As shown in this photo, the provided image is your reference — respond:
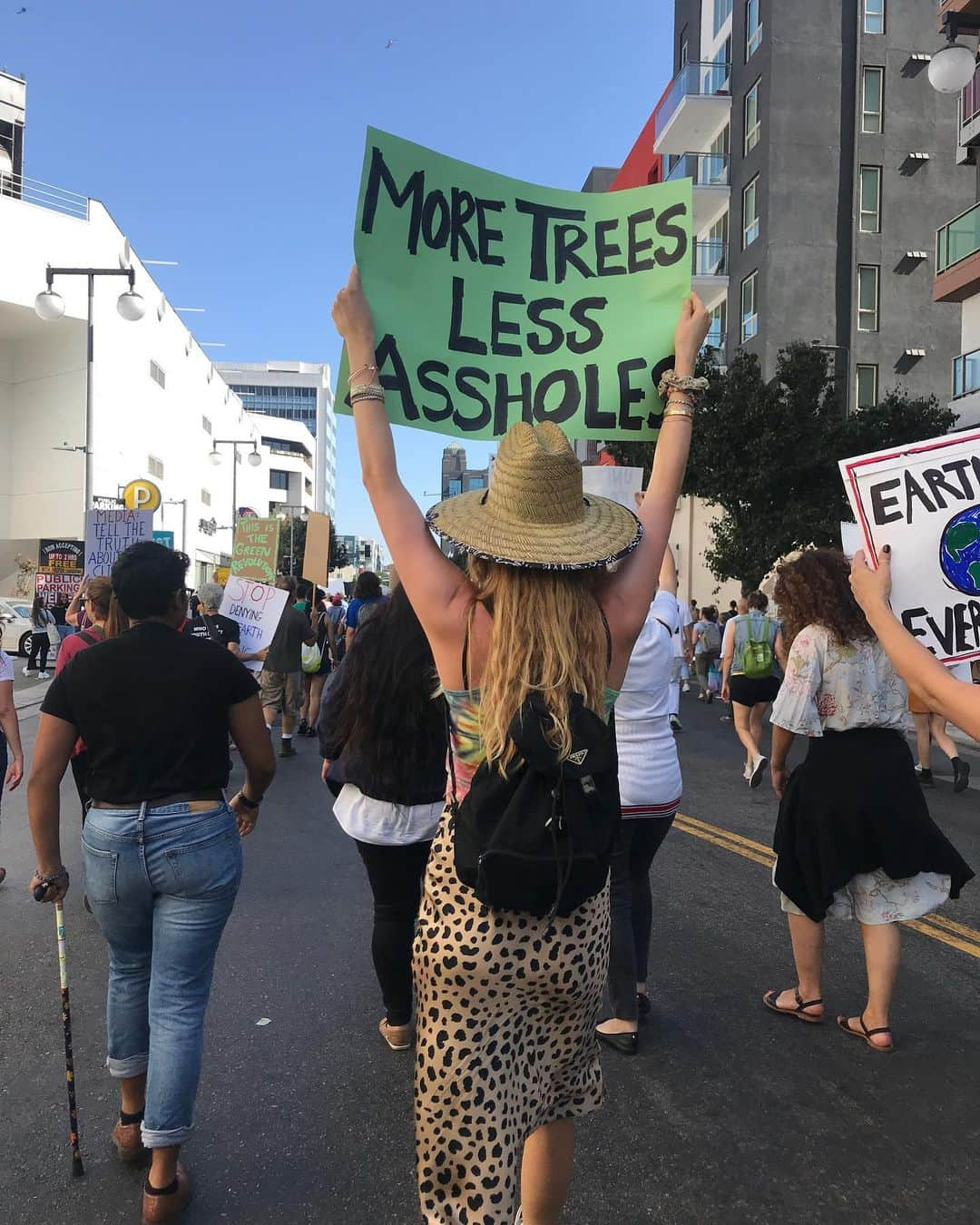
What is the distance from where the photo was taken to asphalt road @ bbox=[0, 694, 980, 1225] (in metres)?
2.80

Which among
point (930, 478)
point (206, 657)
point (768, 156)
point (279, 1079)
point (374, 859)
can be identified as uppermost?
point (768, 156)

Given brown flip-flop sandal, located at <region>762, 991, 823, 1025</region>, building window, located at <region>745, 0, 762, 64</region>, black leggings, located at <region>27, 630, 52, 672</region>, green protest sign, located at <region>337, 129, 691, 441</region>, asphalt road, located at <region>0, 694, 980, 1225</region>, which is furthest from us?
building window, located at <region>745, 0, 762, 64</region>

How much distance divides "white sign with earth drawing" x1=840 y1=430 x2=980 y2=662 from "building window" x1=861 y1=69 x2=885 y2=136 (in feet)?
99.9

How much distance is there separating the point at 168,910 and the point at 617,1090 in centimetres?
175

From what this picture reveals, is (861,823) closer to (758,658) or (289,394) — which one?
(758,658)

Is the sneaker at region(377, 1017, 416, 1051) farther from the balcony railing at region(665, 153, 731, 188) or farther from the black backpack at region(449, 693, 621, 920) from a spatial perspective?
the balcony railing at region(665, 153, 731, 188)

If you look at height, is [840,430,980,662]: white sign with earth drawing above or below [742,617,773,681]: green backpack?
above

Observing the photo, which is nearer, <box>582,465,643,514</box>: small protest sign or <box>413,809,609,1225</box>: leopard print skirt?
<box>413,809,609,1225</box>: leopard print skirt

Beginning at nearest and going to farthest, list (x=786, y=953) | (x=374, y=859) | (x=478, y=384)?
(x=478, y=384), (x=374, y=859), (x=786, y=953)

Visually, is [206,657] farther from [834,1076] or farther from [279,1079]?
[834,1076]

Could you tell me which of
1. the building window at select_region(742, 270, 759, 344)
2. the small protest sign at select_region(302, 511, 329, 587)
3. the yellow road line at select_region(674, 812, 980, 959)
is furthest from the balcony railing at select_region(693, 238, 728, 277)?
the yellow road line at select_region(674, 812, 980, 959)

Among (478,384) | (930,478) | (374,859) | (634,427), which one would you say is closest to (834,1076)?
(374,859)

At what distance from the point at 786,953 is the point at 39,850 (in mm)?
3526

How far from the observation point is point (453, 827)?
6.54 feet
